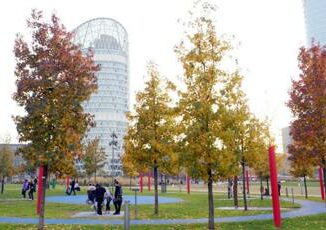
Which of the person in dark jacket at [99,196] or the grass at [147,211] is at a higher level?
the person in dark jacket at [99,196]

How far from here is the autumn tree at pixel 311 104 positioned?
19.3m

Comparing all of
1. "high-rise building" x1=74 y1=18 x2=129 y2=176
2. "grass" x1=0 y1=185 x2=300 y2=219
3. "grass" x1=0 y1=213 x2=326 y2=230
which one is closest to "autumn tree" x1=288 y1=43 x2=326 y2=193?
"grass" x1=0 y1=213 x2=326 y2=230

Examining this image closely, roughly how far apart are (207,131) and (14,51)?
873 centimetres

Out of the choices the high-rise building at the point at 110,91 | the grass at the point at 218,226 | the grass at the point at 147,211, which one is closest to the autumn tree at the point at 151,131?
the grass at the point at 147,211

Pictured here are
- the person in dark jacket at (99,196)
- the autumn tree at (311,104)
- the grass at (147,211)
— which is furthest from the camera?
the person in dark jacket at (99,196)

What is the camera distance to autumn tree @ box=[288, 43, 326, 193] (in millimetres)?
19266

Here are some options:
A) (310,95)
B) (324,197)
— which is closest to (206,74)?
(310,95)

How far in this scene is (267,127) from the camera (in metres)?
33.8

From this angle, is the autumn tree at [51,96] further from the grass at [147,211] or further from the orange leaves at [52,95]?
the grass at [147,211]

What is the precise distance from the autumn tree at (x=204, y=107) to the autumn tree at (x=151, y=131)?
658 cm

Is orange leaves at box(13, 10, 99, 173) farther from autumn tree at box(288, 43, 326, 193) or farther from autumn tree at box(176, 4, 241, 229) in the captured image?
autumn tree at box(288, 43, 326, 193)

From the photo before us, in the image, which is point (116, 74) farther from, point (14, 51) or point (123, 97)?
point (14, 51)

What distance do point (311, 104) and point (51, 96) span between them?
41.5 feet

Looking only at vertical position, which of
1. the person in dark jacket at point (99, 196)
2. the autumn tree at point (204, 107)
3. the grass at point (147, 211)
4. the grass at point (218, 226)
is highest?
the autumn tree at point (204, 107)
